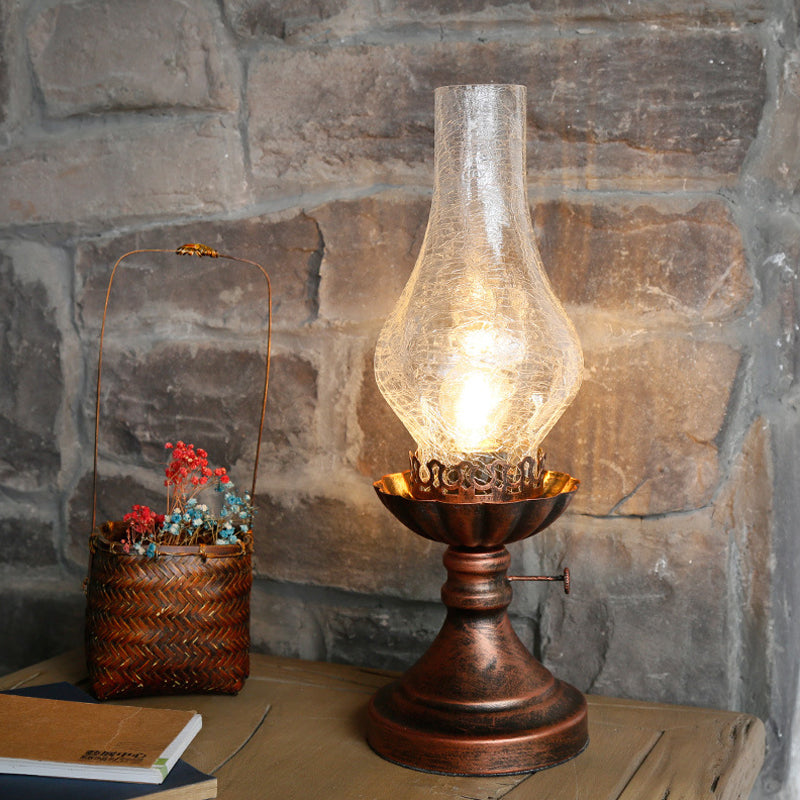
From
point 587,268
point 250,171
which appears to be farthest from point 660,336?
point 250,171

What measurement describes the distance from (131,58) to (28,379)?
1.60 feet

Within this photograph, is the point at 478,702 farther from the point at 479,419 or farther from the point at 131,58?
the point at 131,58

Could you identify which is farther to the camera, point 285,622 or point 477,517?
point 285,622

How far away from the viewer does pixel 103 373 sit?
138 cm

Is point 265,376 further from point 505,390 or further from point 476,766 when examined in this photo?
point 476,766

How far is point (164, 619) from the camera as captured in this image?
3.57ft

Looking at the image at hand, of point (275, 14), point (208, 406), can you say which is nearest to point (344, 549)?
point (208, 406)

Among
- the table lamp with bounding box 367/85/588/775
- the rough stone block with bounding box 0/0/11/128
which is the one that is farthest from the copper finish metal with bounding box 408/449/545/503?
the rough stone block with bounding box 0/0/11/128

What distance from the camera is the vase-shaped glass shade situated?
0.96 m

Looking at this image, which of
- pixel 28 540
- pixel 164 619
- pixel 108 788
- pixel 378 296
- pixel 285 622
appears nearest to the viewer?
pixel 108 788

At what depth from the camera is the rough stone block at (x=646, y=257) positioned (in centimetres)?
111

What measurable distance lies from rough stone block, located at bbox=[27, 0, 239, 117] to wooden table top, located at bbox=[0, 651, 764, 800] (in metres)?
0.78

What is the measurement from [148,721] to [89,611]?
0.71 ft

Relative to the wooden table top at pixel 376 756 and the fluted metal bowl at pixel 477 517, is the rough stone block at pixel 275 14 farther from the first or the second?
the wooden table top at pixel 376 756
